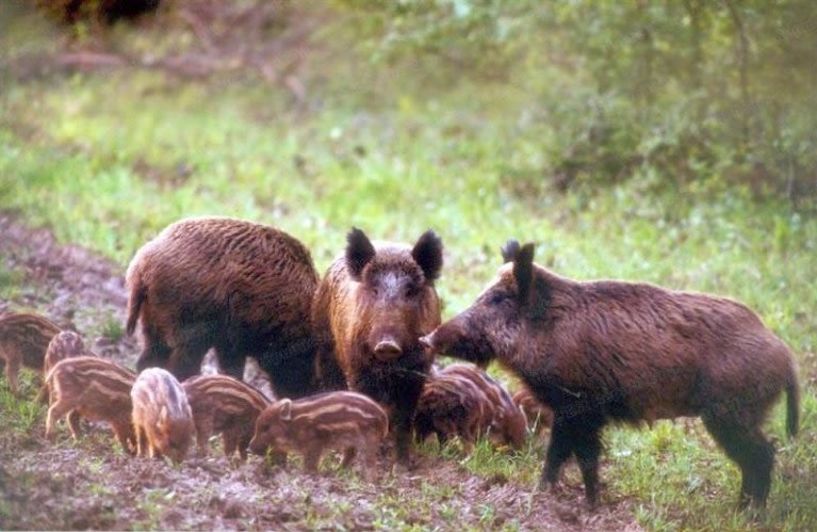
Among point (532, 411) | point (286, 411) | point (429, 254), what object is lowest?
point (532, 411)

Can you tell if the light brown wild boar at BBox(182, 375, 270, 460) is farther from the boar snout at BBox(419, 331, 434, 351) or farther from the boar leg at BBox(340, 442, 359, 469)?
the boar snout at BBox(419, 331, 434, 351)

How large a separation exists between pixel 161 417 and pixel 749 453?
2868 mm

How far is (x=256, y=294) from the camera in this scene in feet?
26.3

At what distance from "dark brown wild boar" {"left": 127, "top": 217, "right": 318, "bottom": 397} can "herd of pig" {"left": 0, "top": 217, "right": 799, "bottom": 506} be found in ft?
0.04

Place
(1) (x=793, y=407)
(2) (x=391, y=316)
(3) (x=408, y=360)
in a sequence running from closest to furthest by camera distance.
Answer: (1) (x=793, y=407), (2) (x=391, y=316), (3) (x=408, y=360)

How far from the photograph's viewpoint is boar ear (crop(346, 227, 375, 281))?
24.2 feet

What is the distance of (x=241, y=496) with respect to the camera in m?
6.02

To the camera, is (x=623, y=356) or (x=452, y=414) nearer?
(x=623, y=356)

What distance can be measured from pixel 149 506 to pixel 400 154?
10036 millimetres

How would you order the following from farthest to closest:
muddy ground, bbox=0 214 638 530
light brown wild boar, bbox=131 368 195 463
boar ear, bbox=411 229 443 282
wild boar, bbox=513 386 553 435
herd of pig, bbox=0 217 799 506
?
wild boar, bbox=513 386 553 435
boar ear, bbox=411 229 443 282
herd of pig, bbox=0 217 799 506
light brown wild boar, bbox=131 368 195 463
muddy ground, bbox=0 214 638 530

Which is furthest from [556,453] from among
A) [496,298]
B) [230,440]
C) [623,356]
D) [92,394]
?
[92,394]

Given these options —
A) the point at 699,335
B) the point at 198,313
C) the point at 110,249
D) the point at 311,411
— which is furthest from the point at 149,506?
the point at 110,249

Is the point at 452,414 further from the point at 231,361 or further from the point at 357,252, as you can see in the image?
the point at 231,361

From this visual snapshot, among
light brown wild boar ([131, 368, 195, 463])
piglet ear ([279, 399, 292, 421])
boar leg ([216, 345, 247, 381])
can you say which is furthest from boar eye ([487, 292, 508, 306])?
boar leg ([216, 345, 247, 381])
